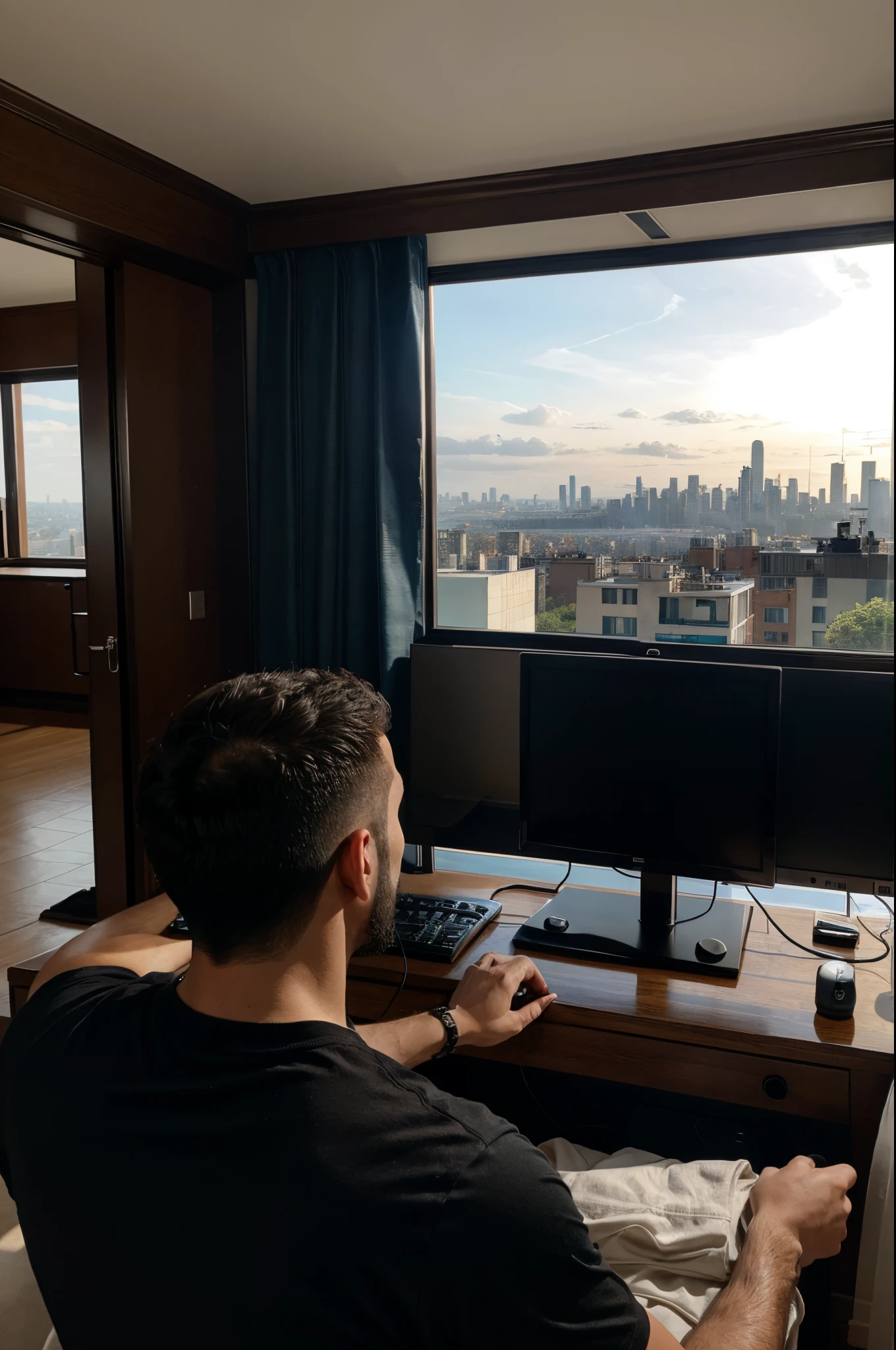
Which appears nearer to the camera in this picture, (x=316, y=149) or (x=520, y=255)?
(x=316, y=149)

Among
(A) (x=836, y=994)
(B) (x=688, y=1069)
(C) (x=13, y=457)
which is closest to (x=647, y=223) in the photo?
(A) (x=836, y=994)

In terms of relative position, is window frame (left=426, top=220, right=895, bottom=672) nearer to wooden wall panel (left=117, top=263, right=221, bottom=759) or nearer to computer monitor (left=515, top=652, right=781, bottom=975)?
computer monitor (left=515, top=652, right=781, bottom=975)

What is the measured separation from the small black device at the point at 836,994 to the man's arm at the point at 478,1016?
429 millimetres

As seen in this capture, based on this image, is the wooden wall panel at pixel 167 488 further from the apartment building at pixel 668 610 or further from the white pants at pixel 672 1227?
the white pants at pixel 672 1227

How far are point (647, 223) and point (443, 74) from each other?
29.4 inches

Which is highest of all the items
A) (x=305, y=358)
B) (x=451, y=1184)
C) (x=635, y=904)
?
(x=305, y=358)

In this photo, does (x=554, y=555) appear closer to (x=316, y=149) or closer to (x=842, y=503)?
(x=842, y=503)

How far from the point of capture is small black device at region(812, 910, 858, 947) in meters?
1.91

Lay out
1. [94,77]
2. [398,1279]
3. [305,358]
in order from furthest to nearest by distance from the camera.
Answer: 1. [305,358]
2. [94,77]
3. [398,1279]

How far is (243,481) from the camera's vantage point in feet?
10.3

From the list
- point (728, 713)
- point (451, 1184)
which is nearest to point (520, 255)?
point (728, 713)

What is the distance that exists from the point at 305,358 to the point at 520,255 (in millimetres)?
679

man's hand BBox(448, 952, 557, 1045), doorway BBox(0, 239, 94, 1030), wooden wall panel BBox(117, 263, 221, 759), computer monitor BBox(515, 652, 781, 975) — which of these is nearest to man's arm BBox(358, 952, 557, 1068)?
man's hand BBox(448, 952, 557, 1045)

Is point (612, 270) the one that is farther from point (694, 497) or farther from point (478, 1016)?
point (478, 1016)
